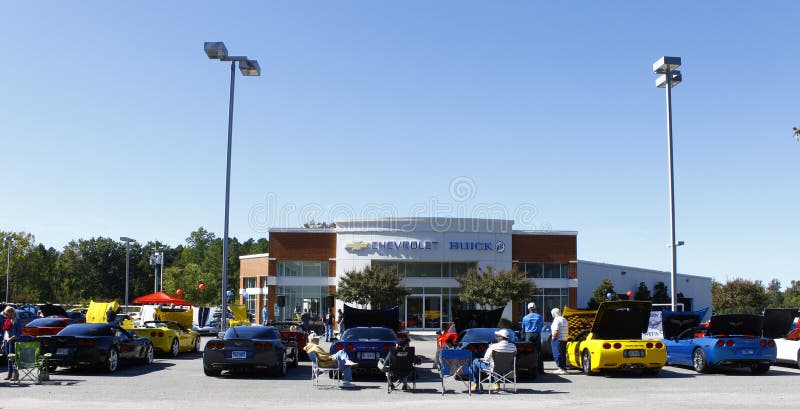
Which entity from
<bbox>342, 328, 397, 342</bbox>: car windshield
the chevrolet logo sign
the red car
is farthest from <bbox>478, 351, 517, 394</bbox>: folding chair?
the chevrolet logo sign

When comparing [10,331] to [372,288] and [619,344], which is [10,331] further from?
[372,288]

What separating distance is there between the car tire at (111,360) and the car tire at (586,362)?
35.4ft

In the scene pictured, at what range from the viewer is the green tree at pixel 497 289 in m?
43.6

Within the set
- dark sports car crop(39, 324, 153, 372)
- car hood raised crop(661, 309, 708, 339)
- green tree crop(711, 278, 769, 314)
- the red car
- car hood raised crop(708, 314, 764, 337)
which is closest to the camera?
dark sports car crop(39, 324, 153, 372)

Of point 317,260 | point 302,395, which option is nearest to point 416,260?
point 317,260

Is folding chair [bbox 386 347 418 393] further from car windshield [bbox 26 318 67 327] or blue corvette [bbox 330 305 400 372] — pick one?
car windshield [bbox 26 318 67 327]

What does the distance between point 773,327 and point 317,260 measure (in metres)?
31.7

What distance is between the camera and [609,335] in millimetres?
17703

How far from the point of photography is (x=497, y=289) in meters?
43.6

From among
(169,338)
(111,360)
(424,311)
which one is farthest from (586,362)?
(424,311)

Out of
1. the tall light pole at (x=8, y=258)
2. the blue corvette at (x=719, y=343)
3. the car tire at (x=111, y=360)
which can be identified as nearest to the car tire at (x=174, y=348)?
the car tire at (x=111, y=360)

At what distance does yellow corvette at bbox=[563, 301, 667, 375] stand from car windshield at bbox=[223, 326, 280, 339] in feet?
23.2

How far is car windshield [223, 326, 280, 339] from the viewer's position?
684 inches

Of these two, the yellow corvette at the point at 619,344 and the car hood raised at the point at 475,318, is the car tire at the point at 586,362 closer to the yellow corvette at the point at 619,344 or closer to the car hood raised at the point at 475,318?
the yellow corvette at the point at 619,344
